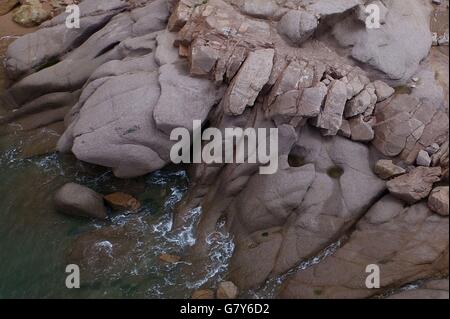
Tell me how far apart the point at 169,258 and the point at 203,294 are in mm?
1388

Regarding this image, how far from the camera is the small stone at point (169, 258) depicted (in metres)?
12.9

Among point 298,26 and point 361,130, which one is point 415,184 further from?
point 298,26

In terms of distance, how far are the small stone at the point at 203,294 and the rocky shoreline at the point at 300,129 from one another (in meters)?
0.03

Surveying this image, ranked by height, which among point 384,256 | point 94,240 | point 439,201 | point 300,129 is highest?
point 300,129

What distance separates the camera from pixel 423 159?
12.8m

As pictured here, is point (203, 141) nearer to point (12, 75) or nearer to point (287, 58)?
point (287, 58)

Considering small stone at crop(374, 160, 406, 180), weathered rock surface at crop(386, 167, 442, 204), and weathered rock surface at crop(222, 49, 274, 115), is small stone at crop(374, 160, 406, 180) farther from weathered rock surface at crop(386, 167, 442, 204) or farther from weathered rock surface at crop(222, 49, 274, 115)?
weathered rock surface at crop(222, 49, 274, 115)

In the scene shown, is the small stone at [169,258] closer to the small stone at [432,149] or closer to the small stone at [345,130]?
the small stone at [345,130]

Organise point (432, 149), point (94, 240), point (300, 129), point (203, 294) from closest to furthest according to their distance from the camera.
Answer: point (203, 294)
point (432, 149)
point (94, 240)
point (300, 129)

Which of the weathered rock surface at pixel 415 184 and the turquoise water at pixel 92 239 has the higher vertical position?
the weathered rock surface at pixel 415 184

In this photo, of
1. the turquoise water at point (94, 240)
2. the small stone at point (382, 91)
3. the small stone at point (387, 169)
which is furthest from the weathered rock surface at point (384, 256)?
the small stone at point (382, 91)

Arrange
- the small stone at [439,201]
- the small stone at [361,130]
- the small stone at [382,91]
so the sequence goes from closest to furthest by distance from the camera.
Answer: the small stone at [439,201]
the small stone at [361,130]
the small stone at [382,91]

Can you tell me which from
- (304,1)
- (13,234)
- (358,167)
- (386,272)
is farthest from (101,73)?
(386,272)

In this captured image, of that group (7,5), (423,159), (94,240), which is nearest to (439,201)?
(423,159)
